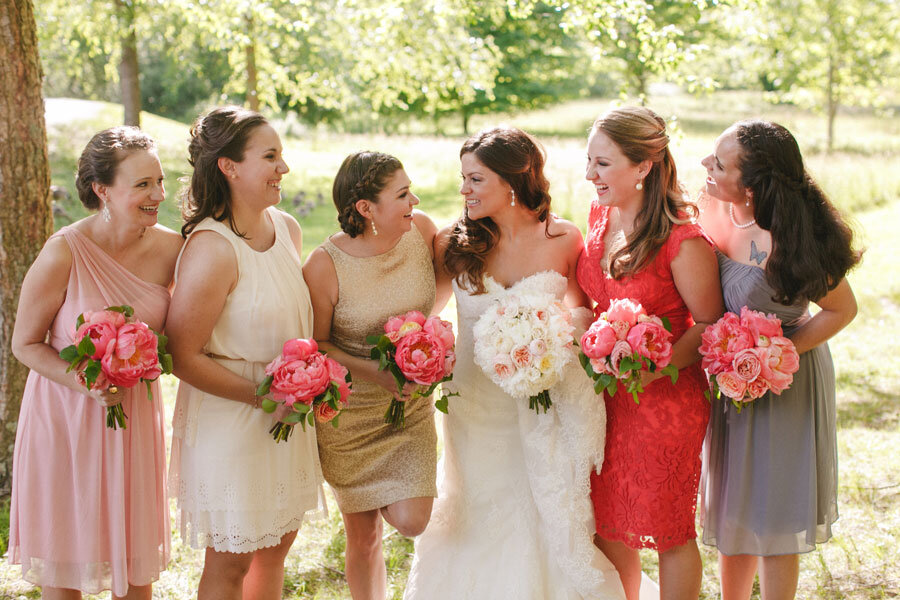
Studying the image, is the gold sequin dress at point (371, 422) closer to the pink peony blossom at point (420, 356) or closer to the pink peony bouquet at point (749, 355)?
the pink peony blossom at point (420, 356)

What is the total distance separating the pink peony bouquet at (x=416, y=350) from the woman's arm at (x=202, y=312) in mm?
593

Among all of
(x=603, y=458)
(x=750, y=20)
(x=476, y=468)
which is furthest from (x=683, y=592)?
(x=750, y=20)

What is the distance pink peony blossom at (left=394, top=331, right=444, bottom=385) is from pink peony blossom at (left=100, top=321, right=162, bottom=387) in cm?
99

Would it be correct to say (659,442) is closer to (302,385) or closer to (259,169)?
(302,385)

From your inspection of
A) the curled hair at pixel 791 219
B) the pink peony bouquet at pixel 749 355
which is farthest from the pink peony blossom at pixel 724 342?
the curled hair at pixel 791 219

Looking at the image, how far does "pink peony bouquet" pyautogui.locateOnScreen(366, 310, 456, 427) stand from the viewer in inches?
137

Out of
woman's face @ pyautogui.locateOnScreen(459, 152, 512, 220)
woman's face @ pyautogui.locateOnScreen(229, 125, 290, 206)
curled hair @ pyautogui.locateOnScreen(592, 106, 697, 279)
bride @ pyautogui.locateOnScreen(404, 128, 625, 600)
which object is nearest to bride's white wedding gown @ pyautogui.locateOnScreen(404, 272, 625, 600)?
bride @ pyautogui.locateOnScreen(404, 128, 625, 600)

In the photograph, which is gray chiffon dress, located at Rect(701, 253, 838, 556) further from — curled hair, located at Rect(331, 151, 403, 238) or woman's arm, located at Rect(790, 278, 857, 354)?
curled hair, located at Rect(331, 151, 403, 238)

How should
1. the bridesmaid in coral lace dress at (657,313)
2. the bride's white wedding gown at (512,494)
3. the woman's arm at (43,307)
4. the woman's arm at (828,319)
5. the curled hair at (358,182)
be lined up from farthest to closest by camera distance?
the bride's white wedding gown at (512,494) → the curled hair at (358,182) → the bridesmaid in coral lace dress at (657,313) → the woman's arm at (828,319) → the woman's arm at (43,307)

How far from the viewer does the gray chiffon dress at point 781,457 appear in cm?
370

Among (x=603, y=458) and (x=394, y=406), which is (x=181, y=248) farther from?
(x=603, y=458)

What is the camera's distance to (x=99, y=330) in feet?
10.2

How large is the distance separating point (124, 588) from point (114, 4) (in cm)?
1053

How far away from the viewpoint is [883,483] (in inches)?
239
